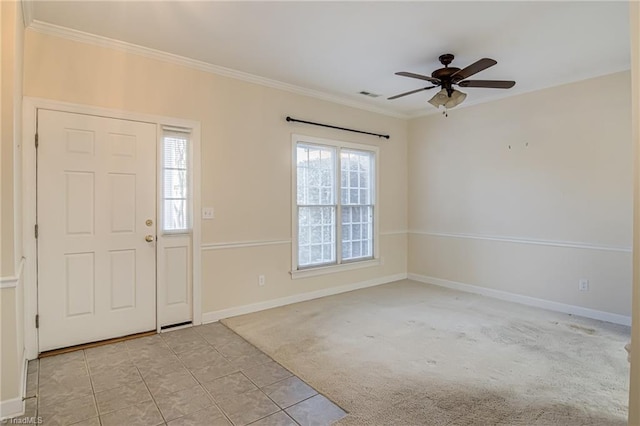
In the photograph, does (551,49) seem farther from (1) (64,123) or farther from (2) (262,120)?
(1) (64,123)

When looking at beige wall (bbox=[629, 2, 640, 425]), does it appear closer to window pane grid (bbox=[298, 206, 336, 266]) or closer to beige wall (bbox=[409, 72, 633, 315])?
beige wall (bbox=[409, 72, 633, 315])

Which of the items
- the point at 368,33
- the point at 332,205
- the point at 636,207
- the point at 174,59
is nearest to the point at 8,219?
the point at 174,59

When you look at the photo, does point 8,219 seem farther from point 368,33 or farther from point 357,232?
point 357,232

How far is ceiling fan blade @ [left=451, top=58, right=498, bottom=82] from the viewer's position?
2846 mm

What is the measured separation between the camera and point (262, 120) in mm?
4164

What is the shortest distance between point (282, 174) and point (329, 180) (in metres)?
0.84

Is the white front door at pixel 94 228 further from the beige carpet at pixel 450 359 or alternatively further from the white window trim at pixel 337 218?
the white window trim at pixel 337 218

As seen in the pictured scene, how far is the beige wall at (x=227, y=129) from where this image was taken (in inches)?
120

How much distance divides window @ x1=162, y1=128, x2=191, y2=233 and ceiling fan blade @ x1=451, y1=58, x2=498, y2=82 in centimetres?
275

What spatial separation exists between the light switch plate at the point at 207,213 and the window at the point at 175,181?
0.15 m

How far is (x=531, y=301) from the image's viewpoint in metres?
4.45

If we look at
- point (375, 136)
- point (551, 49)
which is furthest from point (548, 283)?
point (375, 136)

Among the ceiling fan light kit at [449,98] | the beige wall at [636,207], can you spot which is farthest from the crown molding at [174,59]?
the beige wall at [636,207]

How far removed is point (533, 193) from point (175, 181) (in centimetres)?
428
